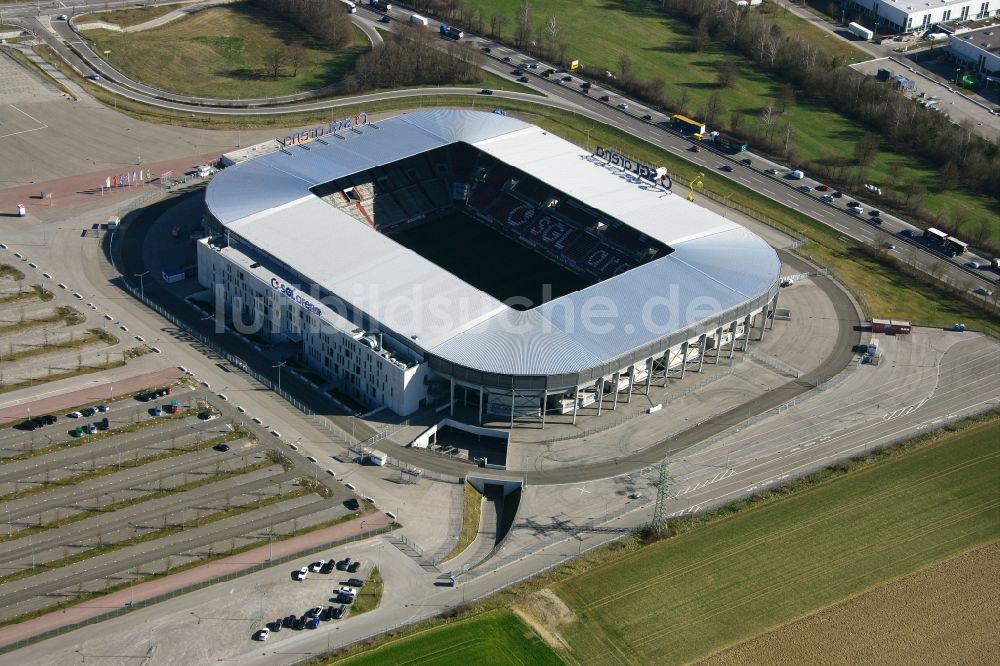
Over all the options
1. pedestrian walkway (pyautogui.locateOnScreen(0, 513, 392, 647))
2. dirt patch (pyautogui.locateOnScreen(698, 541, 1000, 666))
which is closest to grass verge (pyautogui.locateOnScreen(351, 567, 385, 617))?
pedestrian walkway (pyautogui.locateOnScreen(0, 513, 392, 647))

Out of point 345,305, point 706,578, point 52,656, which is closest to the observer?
point 52,656

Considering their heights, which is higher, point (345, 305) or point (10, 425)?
point (345, 305)

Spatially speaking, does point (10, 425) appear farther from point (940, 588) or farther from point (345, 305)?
point (940, 588)

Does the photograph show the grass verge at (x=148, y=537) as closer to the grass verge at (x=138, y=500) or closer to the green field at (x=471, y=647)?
the grass verge at (x=138, y=500)

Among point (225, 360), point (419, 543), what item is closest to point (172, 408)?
point (225, 360)

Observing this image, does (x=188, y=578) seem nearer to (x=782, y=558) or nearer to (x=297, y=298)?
(x=297, y=298)

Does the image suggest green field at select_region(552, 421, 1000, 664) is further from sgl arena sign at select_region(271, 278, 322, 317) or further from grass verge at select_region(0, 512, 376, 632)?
sgl arena sign at select_region(271, 278, 322, 317)

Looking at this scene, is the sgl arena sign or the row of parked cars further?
the sgl arena sign
